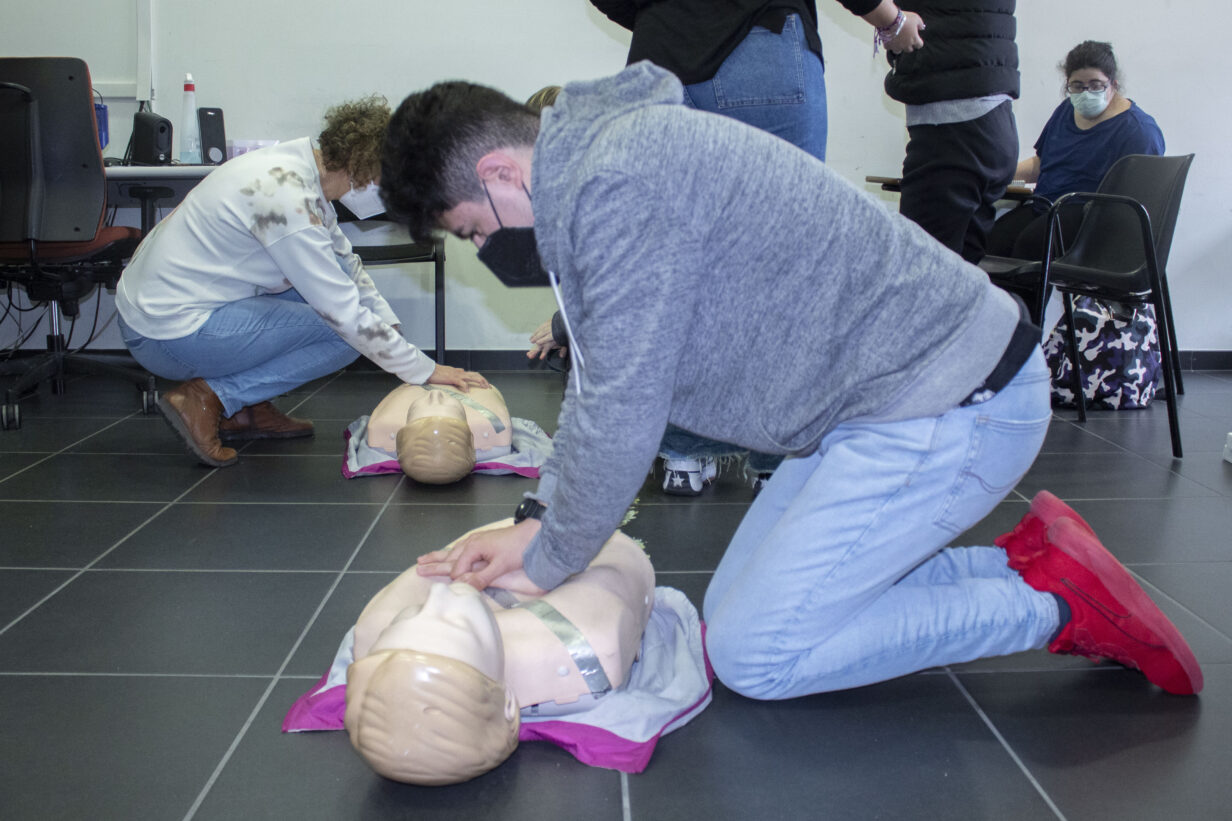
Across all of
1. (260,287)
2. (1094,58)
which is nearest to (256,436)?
(260,287)

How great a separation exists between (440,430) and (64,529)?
81cm

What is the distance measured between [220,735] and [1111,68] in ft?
11.9

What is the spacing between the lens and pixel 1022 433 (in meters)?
1.27

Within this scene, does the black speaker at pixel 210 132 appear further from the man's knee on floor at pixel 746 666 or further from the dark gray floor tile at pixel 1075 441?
the man's knee on floor at pixel 746 666

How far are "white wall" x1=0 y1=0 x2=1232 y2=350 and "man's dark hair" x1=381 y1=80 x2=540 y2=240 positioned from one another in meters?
2.96

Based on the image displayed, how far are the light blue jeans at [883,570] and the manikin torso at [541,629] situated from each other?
5.6 inches

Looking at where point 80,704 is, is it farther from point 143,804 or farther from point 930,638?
point 930,638

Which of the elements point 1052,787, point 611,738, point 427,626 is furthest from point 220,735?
point 1052,787

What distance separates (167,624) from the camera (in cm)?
165

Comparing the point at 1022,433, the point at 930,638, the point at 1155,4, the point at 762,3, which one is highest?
the point at 1155,4

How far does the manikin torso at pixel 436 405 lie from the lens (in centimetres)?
256

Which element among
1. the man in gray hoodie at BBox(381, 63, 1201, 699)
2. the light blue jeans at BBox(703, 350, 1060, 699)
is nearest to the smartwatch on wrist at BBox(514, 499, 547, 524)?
the man in gray hoodie at BBox(381, 63, 1201, 699)

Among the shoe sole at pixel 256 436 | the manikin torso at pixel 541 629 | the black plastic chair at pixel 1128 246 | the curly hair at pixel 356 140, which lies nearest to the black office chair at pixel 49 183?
the shoe sole at pixel 256 436

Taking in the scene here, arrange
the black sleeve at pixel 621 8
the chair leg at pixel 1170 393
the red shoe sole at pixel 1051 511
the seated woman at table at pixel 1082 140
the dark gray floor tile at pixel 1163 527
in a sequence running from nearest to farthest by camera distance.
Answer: the red shoe sole at pixel 1051 511 < the black sleeve at pixel 621 8 < the dark gray floor tile at pixel 1163 527 < the chair leg at pixel 1170 393 < the seated woman at table at pixel 1082 140
